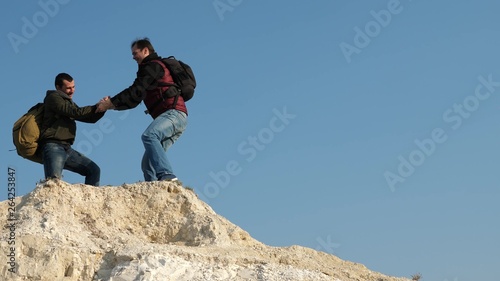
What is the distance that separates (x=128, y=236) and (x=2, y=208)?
1834 mm

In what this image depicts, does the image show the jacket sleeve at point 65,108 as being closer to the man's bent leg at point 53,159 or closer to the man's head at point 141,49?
the man's bent leg at point 53,159

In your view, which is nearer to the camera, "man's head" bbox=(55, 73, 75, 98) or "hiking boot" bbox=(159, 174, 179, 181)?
"hiking boot" bbox=(159, 174, 179, 181)

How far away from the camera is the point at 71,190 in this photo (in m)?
9.80

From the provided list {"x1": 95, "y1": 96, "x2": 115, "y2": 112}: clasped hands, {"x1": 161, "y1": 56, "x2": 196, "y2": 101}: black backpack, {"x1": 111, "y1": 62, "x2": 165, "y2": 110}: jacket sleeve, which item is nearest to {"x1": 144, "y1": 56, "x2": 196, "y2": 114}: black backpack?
{"x1": 161, "y1": 56, "x2": 196, "y2": 101}: black backpack

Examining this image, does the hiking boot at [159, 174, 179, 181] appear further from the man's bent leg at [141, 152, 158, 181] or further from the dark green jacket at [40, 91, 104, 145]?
the dark green jacket at [40, 91, 104, 145]

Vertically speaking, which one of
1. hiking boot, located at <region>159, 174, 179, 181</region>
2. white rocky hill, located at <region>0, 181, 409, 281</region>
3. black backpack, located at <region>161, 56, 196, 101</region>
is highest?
black backpack, located at <region>161, 56, 196, 101</region>

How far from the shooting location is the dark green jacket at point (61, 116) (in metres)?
10.6

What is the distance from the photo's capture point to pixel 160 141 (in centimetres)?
1057

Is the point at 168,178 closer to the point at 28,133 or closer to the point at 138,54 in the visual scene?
the point at 138,54

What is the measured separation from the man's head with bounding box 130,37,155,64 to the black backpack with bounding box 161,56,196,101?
30 cm

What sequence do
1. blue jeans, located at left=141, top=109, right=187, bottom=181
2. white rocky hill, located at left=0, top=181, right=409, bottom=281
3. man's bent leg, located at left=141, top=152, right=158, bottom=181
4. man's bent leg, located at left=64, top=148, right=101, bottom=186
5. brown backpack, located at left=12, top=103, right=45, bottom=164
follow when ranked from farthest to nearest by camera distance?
man's bent leg, located at left=64, top=148, right=101, bottom=186 → man's bent leg, located at left=141, top=152, right=158, bottom=181 → brown backpack, located at left=12, top=103, right=45, bottom=164 → blue jeans, located at left=141, top=109, right=187, bottom=181 → white rocky hill, located at left=0, top=181, right=409, bottom=281

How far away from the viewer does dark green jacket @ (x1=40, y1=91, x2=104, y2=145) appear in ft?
34.7

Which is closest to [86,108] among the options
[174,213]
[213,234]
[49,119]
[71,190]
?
[49,119]

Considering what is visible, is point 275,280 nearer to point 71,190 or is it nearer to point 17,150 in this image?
point 71,190
